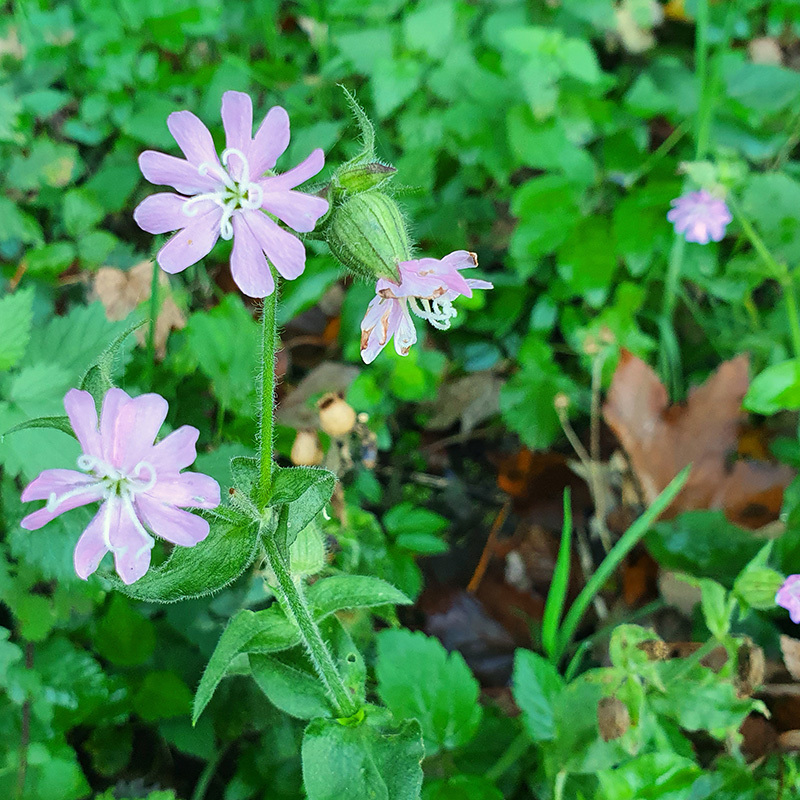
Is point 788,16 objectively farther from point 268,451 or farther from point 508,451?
point 268,451

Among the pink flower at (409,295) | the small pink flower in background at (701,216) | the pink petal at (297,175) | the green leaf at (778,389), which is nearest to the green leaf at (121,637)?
the pink flower at (409,295)

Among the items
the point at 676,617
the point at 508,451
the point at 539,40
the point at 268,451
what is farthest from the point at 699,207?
the point at 268,451

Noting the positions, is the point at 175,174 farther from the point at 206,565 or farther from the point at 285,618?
the point at 285,618

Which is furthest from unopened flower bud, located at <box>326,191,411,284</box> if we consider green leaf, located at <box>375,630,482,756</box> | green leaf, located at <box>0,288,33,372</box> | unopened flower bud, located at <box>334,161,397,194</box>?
green leaf, located at <box>375,630,482,756</box>

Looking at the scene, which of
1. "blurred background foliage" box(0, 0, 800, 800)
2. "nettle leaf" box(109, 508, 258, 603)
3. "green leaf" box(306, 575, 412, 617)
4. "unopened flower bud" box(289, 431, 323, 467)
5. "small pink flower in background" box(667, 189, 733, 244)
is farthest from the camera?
"small pink flower in background" box(667, 189, 733, 244)

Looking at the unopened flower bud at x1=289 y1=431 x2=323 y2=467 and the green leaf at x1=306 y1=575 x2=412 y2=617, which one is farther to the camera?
the unopened flower bud at x1=289 y1=431 x2=323 y2=467

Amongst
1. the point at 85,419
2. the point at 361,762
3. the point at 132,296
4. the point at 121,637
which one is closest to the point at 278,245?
the point at 85,419

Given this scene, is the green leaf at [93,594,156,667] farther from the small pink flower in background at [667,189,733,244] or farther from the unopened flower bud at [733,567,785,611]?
the small pink flower in background at [667,189,733,244]

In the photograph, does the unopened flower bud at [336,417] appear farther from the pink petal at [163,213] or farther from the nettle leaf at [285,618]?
the pink petal at [163,213]

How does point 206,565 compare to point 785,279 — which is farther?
point 785,279
